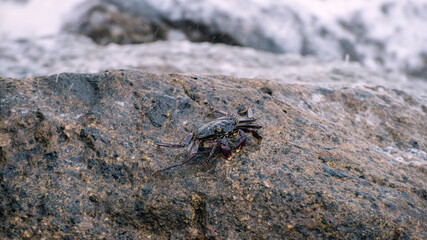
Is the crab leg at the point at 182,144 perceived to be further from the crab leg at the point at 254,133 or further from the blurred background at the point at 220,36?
the blurred background at the point at 220,36

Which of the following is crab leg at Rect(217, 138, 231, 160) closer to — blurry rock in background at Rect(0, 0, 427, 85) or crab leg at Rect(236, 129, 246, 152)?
crab leg at Rect(236, 129, 246, 152)

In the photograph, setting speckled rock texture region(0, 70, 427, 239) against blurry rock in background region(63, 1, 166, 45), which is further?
blurry rock in background region(63, 1, 166, 45)

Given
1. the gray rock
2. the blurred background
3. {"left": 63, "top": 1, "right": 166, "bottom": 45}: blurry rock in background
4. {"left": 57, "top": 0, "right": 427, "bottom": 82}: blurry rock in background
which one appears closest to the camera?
the gray rock

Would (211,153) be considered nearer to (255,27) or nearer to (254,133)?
(254,133)

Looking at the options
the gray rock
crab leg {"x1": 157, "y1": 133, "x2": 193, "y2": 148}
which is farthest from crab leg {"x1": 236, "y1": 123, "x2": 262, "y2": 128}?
the gray rock

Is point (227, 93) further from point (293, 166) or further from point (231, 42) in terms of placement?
point (231, 42)

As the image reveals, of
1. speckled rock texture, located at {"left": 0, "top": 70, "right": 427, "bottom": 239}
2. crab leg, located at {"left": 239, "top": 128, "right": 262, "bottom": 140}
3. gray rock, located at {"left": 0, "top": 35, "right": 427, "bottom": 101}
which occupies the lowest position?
gray rock, located at {"left": 0, "top": 35, "right": 427, "bottom": 101}

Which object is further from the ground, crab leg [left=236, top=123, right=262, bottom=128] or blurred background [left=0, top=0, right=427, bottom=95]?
crab leg [left=236, top=123, right=262, bottom=128]
